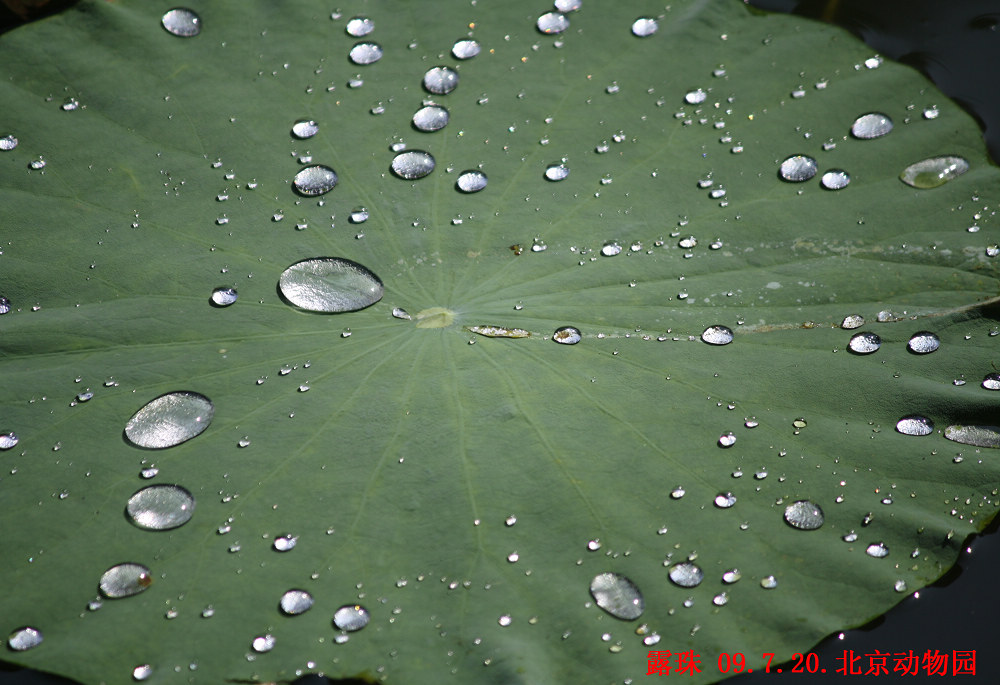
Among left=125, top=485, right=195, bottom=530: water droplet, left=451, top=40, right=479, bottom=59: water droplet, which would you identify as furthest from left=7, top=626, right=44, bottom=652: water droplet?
left=451, top=40, right=479, bottom=59: water droplet

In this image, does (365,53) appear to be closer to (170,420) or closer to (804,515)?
(170,420)

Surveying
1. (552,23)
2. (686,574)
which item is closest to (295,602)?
(686,574)

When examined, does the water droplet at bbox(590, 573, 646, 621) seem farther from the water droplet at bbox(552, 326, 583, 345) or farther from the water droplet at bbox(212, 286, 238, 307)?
the water droplet at bbox(212, 286, 238, 307)

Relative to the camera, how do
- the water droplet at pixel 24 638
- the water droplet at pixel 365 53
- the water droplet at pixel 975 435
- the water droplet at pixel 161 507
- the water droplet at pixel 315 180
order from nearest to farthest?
the water droplet at pixel 24 638 → the water droplet at pixel 161 507 → the water droplet at pixel 975 435 → the water droplet at pixel 315 180 → the water droplet at pixel 365 53

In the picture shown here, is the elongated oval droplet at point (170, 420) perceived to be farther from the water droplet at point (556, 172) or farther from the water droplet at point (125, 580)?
the water droplet at point (556, 172)

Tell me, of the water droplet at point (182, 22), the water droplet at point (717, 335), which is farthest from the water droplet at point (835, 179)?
the water droplet at point (182, 22)
